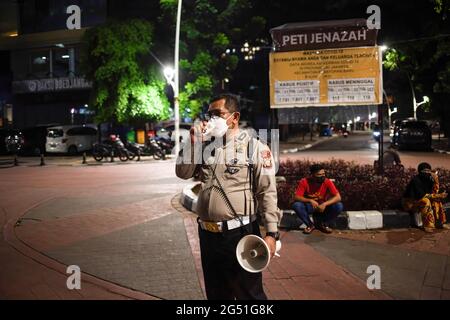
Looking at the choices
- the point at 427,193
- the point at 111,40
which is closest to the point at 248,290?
the point at 427,193

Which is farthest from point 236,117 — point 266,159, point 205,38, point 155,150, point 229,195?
point 205,38

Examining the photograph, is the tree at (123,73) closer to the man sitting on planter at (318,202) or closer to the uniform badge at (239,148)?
the man sitting on planter at (318,202)

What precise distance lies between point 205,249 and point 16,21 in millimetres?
37663

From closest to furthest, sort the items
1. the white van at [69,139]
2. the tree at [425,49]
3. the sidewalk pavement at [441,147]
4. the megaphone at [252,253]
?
the megaphone at [252,253] < the tree at [425,49] < the sidewalk pavement at [441,147] < the white van at [69,139]

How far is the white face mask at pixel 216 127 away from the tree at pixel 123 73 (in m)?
21.2

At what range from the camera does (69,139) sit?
2645 cm

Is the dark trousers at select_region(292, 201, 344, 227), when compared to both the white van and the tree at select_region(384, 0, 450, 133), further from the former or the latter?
the white van

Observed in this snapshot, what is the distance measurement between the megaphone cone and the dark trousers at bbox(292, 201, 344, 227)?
3830 mm

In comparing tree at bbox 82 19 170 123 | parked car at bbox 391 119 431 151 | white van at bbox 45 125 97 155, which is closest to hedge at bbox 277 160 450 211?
tree at bbox 82 19 170 123

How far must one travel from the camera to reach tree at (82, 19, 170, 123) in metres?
23.7

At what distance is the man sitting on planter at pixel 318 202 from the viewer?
706cm

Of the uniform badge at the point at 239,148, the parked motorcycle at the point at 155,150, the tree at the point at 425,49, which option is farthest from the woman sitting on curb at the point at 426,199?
the parked motorcycle at the point at 155,150
